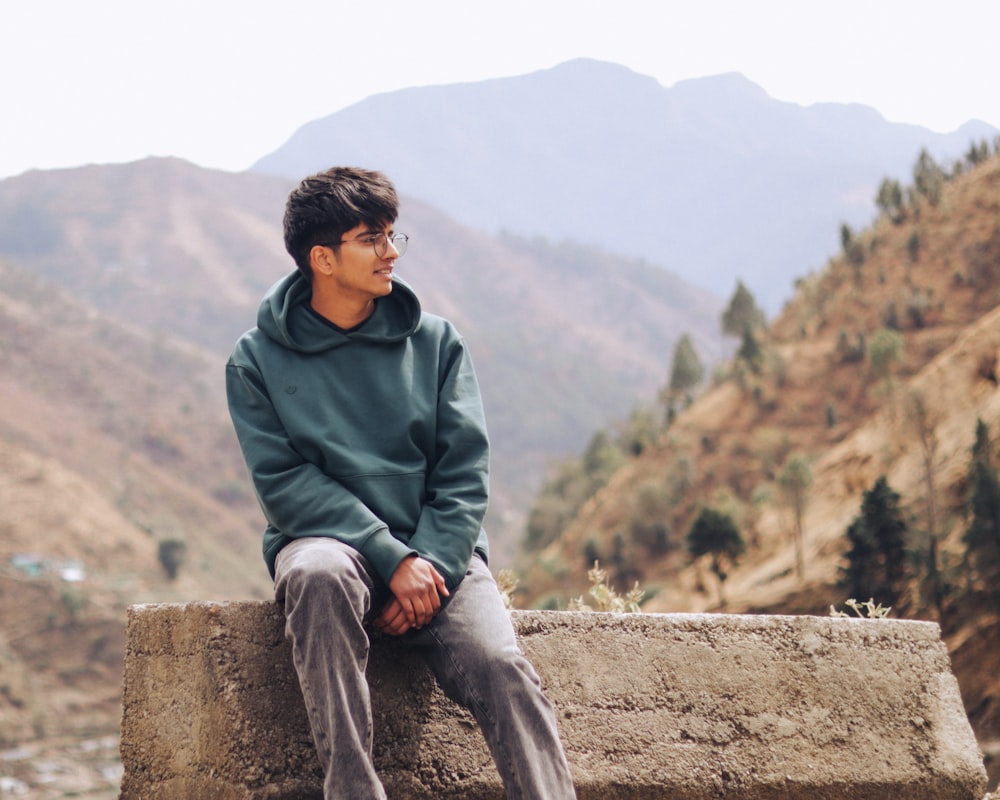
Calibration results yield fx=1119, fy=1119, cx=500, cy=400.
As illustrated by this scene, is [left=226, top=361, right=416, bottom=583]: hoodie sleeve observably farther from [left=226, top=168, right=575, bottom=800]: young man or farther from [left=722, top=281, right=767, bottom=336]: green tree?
[left=722, top=281, right=767, bottom=336]: green tree

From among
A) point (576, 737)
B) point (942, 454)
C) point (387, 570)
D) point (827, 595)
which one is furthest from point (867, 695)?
point (942, 454)

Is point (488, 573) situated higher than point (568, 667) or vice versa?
point (488, 573)

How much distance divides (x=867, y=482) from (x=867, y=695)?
85.4 feet

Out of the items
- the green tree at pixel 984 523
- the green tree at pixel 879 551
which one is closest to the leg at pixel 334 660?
the green tree at pixel 984 523

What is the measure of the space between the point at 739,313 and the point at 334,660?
43402 mm

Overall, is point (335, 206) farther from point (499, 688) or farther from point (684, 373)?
point (684, 373)

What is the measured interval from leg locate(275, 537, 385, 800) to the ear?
33.6 inches

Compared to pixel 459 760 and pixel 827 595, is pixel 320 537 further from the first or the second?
pixel 827 595

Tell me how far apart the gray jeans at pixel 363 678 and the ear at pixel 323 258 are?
0.80 m

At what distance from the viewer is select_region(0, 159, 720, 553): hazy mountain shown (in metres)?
127

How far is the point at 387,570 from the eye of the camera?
2939 millimetres

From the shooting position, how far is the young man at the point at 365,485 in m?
2.81

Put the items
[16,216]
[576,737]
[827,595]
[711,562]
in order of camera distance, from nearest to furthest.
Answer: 1. [576,737]
2. [827,595]
3. [711,562]
4. [16,216]

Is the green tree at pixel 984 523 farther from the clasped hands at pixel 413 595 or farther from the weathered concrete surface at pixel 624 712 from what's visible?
the clasped hands at pixel 413 595
